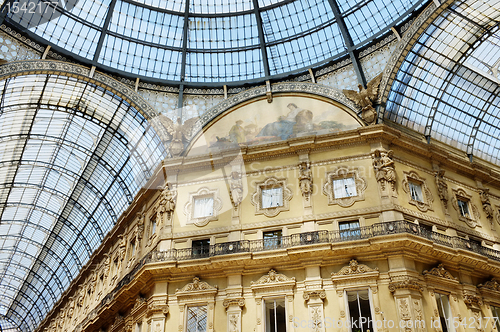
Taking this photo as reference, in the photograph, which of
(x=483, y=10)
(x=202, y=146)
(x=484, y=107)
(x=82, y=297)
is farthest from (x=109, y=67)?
(x=484, y=107)

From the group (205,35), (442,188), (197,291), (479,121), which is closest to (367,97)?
(442,188)

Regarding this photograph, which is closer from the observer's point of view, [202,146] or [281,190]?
[281,190]

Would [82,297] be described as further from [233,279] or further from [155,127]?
[233,279]

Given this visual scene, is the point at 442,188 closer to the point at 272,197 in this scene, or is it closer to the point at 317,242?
the point at 317,242

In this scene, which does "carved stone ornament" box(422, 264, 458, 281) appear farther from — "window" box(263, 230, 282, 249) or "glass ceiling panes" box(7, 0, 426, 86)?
"glass ceiling panes" box(7, 0, 426, 86)

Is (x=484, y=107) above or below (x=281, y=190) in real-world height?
above

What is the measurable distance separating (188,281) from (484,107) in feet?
83.3

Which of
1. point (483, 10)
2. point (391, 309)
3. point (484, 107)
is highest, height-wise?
point (483, 10)

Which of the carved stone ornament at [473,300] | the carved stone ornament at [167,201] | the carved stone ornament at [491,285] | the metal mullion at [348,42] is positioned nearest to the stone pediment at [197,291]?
the carved stone ornament at [167,201]

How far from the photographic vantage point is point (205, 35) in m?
34.3

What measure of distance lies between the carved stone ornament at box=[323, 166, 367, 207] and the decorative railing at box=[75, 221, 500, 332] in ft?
6.29

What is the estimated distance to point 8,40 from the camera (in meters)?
29.1

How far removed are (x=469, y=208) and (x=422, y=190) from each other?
13.9ft

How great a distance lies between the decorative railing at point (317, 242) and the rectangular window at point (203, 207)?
7.64 feet
